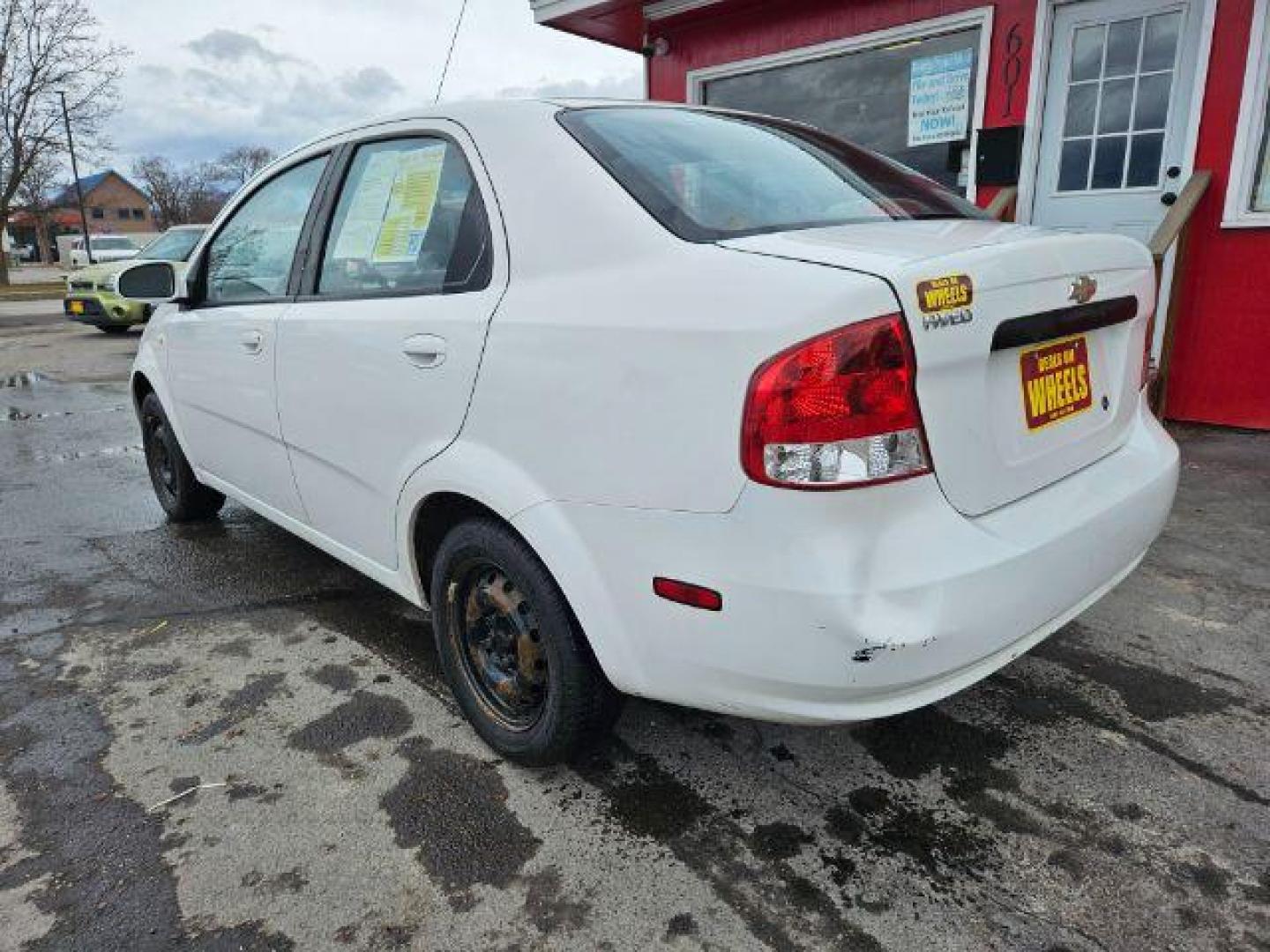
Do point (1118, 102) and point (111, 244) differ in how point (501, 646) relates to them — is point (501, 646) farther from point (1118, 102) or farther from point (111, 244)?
point (111, 244)

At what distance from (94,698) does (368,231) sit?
64.3 inches

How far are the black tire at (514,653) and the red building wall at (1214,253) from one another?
5.02 m

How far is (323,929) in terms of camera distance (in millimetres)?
1752

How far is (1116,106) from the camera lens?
5520 millimetres

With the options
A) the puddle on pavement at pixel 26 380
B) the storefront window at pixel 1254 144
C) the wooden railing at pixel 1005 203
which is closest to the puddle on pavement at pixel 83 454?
→ the puddle on pavement at pixel 26 380

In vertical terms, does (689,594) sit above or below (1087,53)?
below

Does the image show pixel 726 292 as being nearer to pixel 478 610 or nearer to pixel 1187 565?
pixel 478 610

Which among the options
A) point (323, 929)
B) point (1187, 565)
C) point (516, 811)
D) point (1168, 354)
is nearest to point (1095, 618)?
point (1187, 565)

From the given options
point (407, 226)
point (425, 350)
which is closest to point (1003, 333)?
point (425, 350)

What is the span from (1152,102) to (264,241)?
522cm

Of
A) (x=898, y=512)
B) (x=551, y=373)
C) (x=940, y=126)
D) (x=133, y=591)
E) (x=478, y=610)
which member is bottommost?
(x=133, y=591)

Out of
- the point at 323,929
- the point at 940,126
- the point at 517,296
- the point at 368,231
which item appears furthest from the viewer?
the point at 940,126

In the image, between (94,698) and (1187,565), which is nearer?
(94,698)

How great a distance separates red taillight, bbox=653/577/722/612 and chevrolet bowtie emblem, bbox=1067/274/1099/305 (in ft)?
3.39
